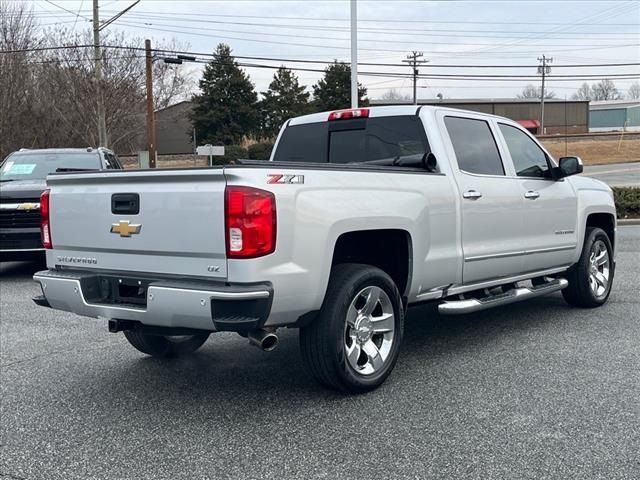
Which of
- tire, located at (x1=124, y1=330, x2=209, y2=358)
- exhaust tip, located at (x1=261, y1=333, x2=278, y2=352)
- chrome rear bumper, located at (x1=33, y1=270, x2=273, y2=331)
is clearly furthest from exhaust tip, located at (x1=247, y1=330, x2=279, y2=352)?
tire, located at (x1=124, y1=330, x2=209, y2=358)

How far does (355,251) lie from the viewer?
16.4 ft

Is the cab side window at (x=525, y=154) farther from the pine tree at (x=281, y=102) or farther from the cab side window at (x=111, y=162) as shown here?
the pine tree at (x=281, y=102)

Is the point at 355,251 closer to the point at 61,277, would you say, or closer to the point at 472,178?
the point at 472,178

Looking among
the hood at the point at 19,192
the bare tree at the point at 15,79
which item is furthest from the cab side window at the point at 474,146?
the bare tree at the point at 15,79

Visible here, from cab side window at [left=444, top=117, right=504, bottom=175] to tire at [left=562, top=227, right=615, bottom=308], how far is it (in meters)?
1.72

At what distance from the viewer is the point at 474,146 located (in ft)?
19.3

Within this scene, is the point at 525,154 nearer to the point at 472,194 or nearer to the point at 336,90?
the point at 472,194

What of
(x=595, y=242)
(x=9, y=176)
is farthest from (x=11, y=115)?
(x=595, y=242)

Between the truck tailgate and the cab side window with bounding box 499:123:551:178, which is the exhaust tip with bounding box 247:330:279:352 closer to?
the truck tailgate

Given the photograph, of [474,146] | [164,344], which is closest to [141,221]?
[164,344]

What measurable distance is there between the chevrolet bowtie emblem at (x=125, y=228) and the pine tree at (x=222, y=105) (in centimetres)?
5585

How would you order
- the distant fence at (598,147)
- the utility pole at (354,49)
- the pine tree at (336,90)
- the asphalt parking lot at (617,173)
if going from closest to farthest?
the utility pole at (354,49)
the asphalt parking lot at (617,173)
the distant fence at (598,147)
the pine tree at (336,90)

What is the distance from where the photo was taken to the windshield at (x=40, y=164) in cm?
1062

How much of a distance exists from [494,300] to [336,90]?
56368 mm
